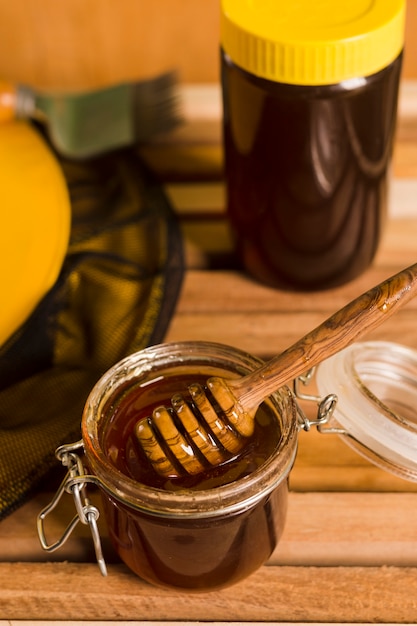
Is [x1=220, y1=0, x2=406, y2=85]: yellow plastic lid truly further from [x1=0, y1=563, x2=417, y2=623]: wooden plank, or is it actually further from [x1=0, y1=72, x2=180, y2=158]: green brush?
[x1=0, y1=563, x2=417, y2=623]: wooden plank

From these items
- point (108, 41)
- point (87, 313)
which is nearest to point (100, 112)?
point (108, 41)

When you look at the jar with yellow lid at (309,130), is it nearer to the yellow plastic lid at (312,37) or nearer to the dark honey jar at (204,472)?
the yellow plastic lid at (312,37)

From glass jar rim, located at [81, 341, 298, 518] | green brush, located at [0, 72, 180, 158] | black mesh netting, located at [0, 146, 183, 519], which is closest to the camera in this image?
glass jar rim, located at [81, 341, 298, 518]

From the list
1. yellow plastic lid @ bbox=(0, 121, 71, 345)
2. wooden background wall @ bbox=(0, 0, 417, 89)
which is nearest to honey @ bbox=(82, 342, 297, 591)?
yellow plastic lid @ bbox=(0, 121, 71, 345)

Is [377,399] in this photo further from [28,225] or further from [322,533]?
[28,225]

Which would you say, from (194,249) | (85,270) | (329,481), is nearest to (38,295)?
(85,270)

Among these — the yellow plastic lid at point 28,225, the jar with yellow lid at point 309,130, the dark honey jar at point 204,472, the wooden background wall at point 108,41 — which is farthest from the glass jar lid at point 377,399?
the wooden background wall at point 108,41
